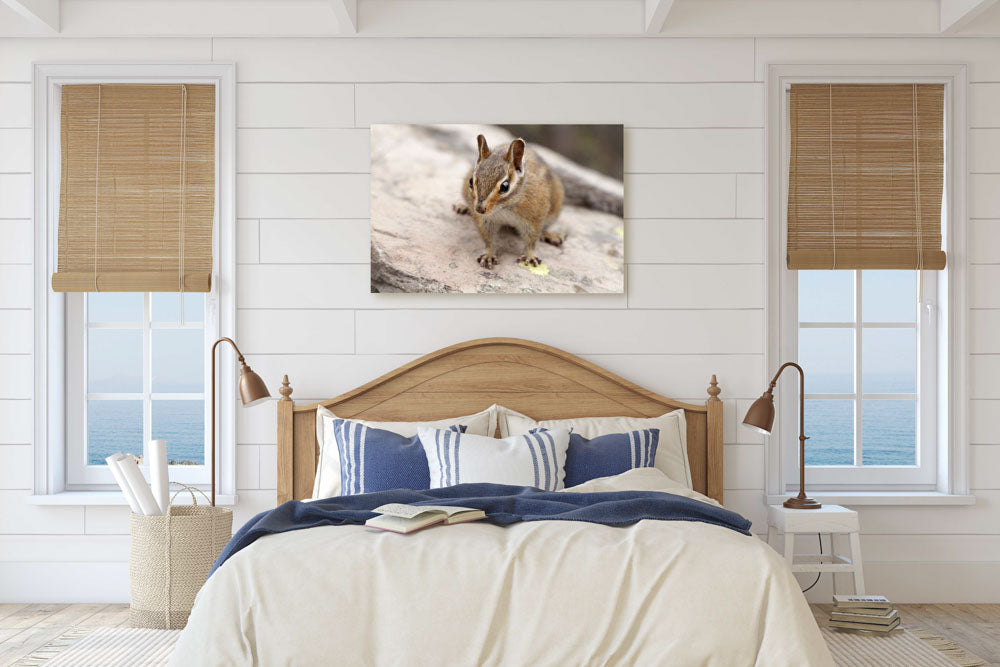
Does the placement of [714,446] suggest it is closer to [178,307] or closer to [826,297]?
[826,297]

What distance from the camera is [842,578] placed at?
3.72m

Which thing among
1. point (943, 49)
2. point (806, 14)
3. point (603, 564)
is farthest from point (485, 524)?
point (943, 49)

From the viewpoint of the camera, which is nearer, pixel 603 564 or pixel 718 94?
pixel 603 564

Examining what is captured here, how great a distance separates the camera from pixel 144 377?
153 inches

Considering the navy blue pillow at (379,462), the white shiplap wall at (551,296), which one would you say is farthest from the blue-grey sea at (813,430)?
the navy blue pillow at (379,462)

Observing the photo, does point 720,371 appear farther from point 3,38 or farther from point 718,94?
point 3,38

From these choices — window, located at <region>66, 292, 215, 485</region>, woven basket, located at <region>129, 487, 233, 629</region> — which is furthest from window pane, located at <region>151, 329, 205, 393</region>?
woven basket, located at <region>129, 487, 233, 629</region>

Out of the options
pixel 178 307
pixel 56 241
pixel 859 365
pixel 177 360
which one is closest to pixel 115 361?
pixel 177 360

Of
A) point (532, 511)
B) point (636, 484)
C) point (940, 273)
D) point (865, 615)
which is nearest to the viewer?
point (532, 511)

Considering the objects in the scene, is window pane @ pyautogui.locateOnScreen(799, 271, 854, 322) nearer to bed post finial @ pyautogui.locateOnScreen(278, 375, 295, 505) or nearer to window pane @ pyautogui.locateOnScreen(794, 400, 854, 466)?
window pane @ pyautogui.locateOnScreen(794, 400, 854, 466)

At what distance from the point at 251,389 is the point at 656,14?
230 cm

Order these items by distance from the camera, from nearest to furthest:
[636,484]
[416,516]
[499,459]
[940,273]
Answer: [416,516] → [636,484] → [499,459] → [940,273]

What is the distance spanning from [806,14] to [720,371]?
5.40 feet

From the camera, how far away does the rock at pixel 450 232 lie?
374cm
